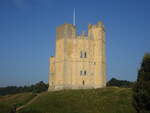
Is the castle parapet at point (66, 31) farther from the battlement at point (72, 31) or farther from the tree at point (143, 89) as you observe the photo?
the tree at point (143, 89)

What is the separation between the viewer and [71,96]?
146 feet

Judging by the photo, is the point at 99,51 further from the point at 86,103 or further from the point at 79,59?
the point at 86,103

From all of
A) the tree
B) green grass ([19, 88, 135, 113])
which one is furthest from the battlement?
the tree

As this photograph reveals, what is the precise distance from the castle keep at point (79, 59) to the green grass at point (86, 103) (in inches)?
304

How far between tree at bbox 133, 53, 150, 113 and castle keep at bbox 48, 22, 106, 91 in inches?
1440

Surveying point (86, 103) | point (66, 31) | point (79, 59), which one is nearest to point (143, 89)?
point (86, 103)

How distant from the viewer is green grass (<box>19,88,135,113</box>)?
118ft

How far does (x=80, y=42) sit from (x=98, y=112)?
83.3 ft

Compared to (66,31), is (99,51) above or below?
below

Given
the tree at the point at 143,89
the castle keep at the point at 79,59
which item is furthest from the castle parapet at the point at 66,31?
the tree at the point at 143,89

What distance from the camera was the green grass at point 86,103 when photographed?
36.0 metres

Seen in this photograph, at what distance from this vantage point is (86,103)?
3978 centimetres

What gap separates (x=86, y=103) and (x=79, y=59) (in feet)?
59.2

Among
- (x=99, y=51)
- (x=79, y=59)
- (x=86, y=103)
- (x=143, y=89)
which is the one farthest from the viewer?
(x=99, y=51)
